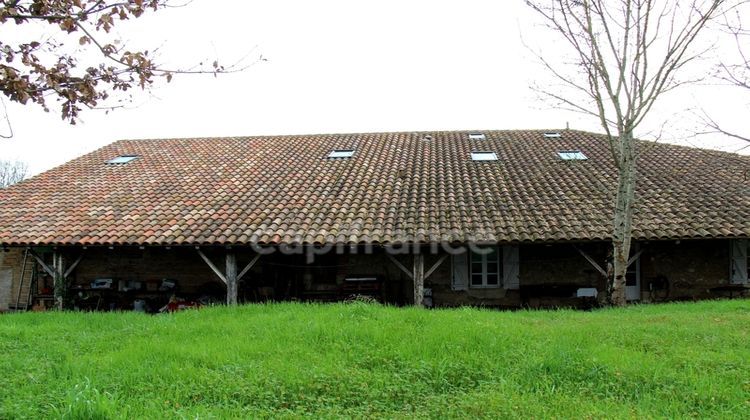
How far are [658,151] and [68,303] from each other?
16362mm

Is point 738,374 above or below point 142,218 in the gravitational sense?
below

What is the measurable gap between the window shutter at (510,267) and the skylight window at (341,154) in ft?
19.0

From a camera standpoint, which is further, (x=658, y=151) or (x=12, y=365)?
(x=658, y=151)

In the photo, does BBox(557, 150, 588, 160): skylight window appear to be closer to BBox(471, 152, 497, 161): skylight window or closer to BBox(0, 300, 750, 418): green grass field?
BBox(471, 152, 497, 161): skylight window

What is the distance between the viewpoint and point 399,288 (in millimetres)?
12430

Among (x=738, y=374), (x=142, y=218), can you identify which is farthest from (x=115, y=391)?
(x=142, y=218)

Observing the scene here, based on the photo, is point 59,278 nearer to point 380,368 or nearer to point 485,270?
point 380,368

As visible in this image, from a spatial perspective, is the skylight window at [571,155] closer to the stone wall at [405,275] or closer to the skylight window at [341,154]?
the stone wall at [405,275]

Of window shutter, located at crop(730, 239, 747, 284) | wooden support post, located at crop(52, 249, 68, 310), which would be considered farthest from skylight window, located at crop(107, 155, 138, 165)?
window shutter, located at crop(730, 239, 747, 284)

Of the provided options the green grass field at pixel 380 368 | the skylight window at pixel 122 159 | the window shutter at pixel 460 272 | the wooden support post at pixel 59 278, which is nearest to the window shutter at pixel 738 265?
the green grass field at pixel 380 368

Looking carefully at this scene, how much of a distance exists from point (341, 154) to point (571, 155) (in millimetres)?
6699

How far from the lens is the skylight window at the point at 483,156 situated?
14.9 meters

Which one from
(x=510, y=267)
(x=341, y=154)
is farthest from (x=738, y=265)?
(x=341, y=154)

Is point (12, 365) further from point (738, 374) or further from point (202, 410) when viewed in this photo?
point (738, 374)
